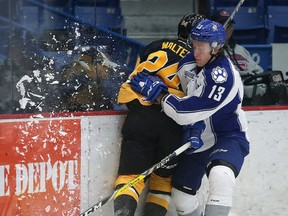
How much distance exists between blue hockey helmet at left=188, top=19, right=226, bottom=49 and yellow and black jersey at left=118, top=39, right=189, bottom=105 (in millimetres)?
226

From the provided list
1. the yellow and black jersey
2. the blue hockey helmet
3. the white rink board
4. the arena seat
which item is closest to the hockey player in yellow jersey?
the yellow and black jersey

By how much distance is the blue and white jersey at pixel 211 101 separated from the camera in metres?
4.00

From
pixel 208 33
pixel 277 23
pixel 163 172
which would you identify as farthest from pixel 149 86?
pixel 277 23

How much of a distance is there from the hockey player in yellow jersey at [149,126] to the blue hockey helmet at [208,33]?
24 cm

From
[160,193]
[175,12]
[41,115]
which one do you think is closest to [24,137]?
[41,115]

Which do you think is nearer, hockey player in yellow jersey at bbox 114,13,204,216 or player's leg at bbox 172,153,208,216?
hockey player in yellow jersey at bbox 114,13,204,216

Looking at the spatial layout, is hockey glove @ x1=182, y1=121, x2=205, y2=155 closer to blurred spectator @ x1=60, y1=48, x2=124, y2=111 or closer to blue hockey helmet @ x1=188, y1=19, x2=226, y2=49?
blue hockey helmet @ x1=188, y1=19, x2=226, y2=49

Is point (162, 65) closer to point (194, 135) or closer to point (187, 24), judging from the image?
point (187, 24)

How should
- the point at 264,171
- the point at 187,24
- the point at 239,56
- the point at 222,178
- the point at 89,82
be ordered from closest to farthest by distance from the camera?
the point at 222,178 → the point at 187,24 → the point at 89,82 → the point at 264,171 → the point at 239,56

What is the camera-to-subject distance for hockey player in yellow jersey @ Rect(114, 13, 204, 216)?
420 cm

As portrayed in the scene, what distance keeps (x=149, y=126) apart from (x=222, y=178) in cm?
51

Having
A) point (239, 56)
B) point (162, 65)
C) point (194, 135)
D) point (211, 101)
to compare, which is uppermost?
point (162, 65)

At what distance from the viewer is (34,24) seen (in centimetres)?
421

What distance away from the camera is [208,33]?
401cm
